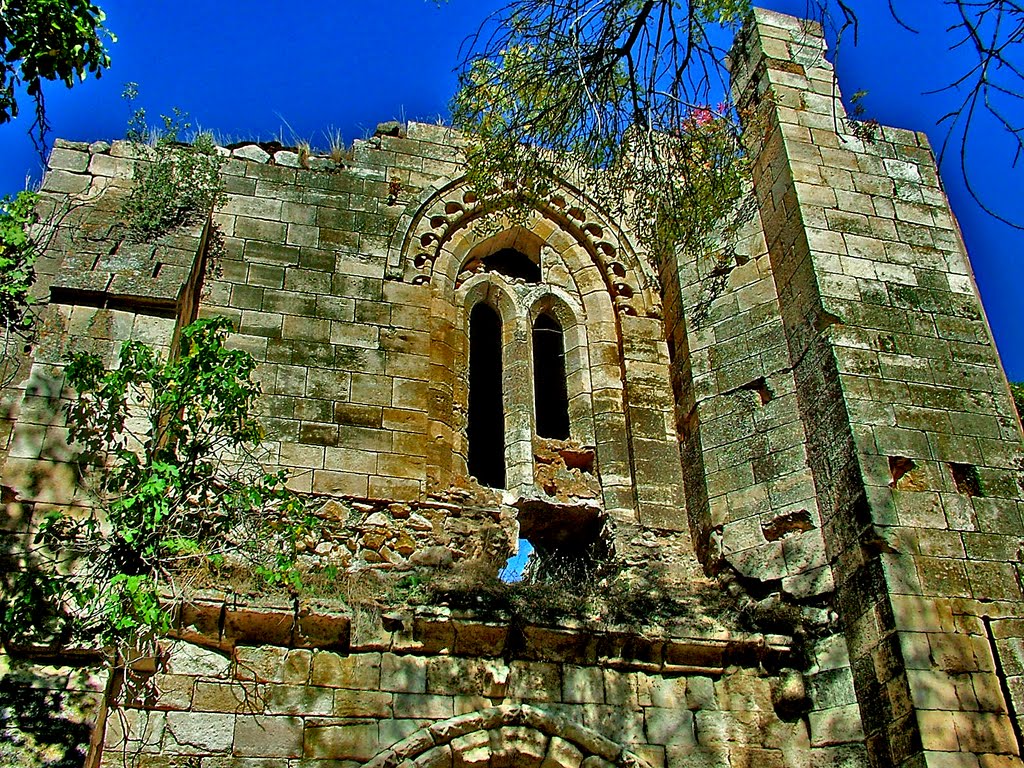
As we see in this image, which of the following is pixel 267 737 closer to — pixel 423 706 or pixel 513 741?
pixel 423 706

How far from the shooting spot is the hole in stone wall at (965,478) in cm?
641

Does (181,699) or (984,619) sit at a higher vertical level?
(984,619)

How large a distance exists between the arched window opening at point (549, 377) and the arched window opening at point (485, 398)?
0.36 meters

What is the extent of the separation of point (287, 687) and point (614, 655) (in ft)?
6.38

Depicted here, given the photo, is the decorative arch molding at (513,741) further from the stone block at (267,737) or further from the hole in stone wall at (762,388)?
the hole in stone wall at (762,388)

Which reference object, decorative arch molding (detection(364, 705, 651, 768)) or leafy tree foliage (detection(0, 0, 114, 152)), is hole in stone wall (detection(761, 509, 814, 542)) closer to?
decorative arch molding (detection(364, 705, 651, 768))

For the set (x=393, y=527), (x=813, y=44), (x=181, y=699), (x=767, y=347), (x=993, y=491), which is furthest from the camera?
(x=813, y=44)

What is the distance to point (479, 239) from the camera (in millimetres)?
8625

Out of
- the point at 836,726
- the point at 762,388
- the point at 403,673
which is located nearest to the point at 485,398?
the point at 762,388

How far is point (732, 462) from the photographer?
7.23 m

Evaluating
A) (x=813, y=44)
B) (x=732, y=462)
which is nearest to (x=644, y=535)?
(x=732, y=462)

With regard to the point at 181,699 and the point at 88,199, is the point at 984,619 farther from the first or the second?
the point at 88,199

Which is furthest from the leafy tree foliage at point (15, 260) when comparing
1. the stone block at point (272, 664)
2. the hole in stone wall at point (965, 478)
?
the hole in stone wall at point (965, 478)

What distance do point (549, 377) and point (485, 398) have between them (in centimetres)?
61
